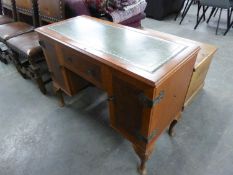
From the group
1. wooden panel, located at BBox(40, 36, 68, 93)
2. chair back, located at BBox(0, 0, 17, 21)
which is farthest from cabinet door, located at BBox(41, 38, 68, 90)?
chair back, located at BBox(0, 0, 17, 21)

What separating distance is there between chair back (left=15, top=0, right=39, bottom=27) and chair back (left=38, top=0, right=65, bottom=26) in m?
0.12

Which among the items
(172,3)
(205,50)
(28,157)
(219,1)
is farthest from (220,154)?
(172,3)

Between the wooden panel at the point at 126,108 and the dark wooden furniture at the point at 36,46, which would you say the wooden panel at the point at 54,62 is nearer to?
the dark wooden furniture at the point at 36,46

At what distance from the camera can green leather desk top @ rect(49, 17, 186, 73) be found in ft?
2.70

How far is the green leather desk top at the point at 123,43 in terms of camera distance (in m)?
0.82

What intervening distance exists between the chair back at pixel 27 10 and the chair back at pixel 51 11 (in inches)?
4.8

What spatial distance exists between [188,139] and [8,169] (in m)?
1.25

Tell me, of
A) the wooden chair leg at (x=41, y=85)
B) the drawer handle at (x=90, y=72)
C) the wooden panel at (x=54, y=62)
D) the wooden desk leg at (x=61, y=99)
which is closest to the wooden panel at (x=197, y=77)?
the drawer handle at (x=90, y=72)

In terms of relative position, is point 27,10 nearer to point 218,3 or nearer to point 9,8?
point 9,8

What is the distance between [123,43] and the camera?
3.20 ft

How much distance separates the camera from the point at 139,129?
95cm

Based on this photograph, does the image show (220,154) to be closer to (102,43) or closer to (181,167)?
(181,167)

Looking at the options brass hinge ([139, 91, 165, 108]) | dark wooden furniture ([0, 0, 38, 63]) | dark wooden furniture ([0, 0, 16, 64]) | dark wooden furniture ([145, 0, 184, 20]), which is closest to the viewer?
brass hinge ([139, 91, 165, 108])

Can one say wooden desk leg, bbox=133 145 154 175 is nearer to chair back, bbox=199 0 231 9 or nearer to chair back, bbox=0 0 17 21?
chair back, bbox=0 0 17 21
